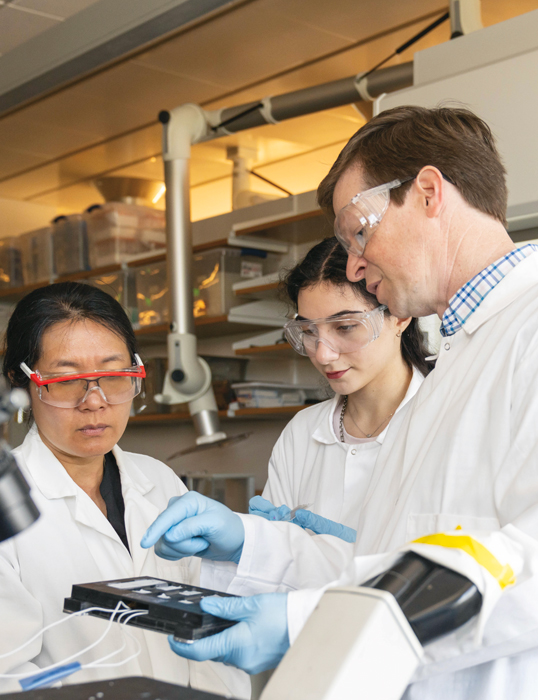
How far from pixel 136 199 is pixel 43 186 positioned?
30.0 inches

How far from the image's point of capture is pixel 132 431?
5.00m

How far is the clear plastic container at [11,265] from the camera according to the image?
5.14m

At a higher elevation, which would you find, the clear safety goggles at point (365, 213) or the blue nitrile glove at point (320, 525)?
the clear safety goggles at point (365, 213)

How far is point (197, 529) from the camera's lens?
1.19 meters

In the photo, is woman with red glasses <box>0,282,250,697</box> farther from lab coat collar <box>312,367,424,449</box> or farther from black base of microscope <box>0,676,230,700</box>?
black base of microscope <box>0,676,230,700</box>

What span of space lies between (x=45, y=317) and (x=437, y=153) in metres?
0.93

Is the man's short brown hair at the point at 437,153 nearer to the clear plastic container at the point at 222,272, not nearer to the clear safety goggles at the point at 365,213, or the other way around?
the clear safety goggles at the point at 365,213

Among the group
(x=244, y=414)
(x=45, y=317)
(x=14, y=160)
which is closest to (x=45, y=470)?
(x=45, y=317)

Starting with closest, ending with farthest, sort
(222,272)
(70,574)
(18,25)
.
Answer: (70,574) < (18,25) < (222,272)

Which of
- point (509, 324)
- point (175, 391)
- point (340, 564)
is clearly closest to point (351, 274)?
point (509, 324)

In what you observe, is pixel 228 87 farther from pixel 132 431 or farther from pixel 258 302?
pixel 132 431

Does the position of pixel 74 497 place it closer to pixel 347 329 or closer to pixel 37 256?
pixel 347 329

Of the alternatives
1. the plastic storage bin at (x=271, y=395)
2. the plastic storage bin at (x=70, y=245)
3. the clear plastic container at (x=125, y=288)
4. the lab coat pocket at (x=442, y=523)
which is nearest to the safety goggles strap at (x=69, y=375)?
the lab coat pocket at (x=442, y=523)

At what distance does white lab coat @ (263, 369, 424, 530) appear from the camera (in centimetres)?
188
